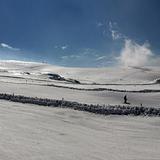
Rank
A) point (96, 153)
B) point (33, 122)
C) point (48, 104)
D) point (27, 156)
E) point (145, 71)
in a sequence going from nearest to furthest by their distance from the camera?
point (27, 156) < point (96, 153) < point (33, 122) < point (48, 104) < point (145, 71)

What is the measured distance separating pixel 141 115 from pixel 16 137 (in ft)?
45.0

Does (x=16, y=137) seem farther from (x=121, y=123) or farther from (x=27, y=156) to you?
(x=121, y=123)

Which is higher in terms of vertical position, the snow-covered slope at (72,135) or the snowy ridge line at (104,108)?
the snowy ridge line at (104,108)

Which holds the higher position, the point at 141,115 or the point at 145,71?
the point at 145,71

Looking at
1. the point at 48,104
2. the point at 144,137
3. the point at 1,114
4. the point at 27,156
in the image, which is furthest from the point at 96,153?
the point at 48,104

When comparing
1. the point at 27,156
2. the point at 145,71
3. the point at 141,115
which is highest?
the point at 145,71

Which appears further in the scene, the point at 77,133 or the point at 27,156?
the point at 77,133

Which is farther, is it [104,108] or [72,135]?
[104,108]

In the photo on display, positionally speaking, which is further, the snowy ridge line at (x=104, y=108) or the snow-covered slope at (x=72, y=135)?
the snowy ridge line at (x=104, y=108)

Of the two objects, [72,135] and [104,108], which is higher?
[104,108]

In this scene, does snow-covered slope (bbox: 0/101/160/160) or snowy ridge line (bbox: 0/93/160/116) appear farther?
snowy ridge line (bbox: 0/93/160/116)

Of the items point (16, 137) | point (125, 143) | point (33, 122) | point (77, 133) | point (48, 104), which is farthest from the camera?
point (48, 104)

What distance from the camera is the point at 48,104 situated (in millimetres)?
30688

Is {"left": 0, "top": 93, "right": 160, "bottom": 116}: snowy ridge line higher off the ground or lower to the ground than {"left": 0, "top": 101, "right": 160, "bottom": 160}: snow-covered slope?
higher
